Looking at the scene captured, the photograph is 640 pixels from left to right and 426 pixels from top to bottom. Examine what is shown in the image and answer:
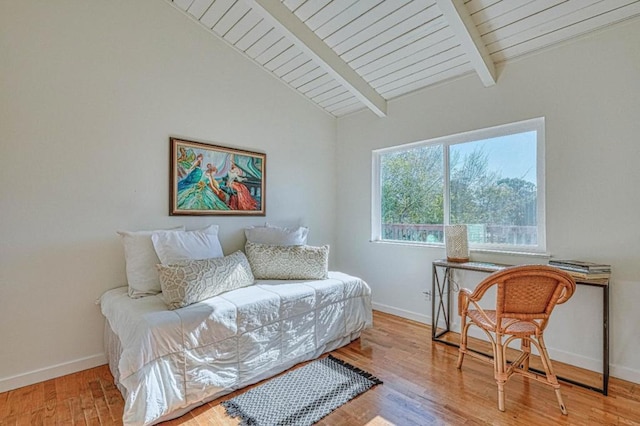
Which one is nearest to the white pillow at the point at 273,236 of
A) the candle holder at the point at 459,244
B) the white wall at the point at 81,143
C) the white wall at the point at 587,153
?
the white wall at the point at 81,143

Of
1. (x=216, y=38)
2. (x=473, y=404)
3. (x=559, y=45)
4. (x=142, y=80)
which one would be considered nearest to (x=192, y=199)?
(x=142, y=80)

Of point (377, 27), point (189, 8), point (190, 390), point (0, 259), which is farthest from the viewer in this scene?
point (189, 8)

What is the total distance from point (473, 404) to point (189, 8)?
362 cm

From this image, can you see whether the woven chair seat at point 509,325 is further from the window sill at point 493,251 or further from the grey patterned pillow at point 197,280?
the grey patterned pillow at point 197,280

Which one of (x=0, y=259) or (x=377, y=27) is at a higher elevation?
(x=377, y=27)

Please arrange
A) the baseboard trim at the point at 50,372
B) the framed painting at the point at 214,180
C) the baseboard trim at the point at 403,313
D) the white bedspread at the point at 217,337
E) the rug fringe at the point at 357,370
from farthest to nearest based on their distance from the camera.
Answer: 1. the baseboard trim at the point at 403,313
2. the framed painting at the point at 214,180
3. the rug fringe at the point at 357,370
4. the baseboard trim at the point at 50,372
5. the white bedspread at the point at 217,337

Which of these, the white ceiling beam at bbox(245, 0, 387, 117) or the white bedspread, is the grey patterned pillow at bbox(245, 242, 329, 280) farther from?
the white ceiling beam at bbox(245, 0, 387, 117)

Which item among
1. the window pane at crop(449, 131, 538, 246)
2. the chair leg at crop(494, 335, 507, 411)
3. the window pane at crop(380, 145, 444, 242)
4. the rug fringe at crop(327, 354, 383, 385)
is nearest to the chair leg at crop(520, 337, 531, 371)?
the chair leg at crop(494, 335, 507, 411)

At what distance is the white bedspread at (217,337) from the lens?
1656 mm

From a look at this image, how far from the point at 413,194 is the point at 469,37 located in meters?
1.54

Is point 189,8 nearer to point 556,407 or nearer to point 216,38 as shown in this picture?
point 216,38

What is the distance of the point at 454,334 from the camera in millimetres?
2941

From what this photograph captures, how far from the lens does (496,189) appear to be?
109 inches

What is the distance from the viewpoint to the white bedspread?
5.43ft
